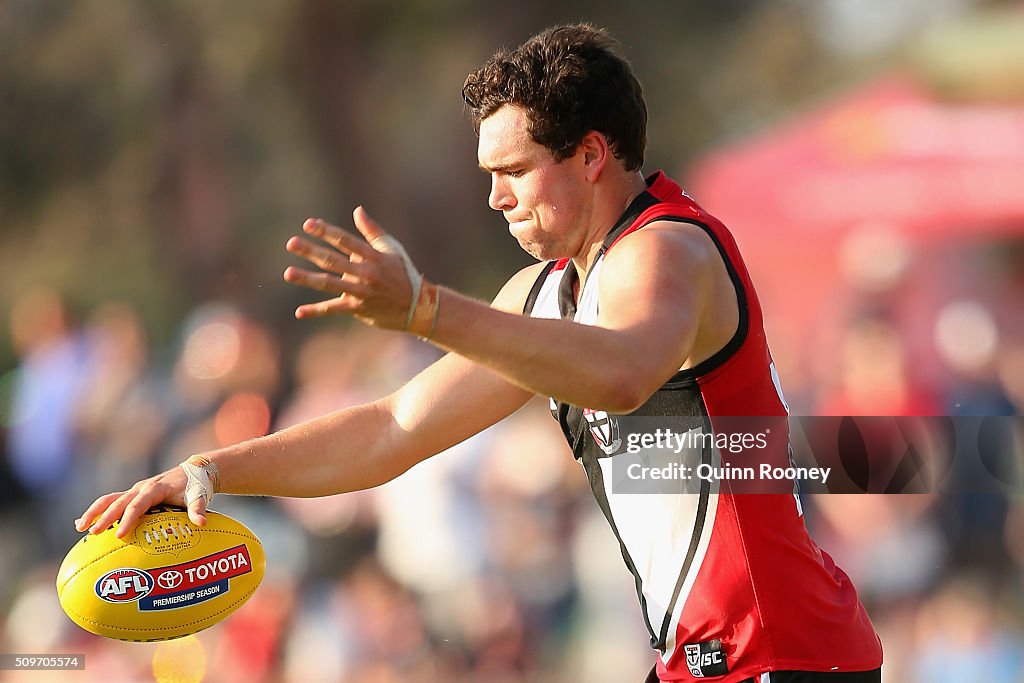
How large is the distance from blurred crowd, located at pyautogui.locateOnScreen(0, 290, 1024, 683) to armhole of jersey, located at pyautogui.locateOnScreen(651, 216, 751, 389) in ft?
11.5

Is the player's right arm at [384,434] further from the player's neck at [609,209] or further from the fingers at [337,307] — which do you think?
the fingers at [337,307]

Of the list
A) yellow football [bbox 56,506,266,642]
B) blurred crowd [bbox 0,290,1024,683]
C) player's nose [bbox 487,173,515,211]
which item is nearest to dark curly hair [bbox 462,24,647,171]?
player's nose [bbox 487,173,515,211]

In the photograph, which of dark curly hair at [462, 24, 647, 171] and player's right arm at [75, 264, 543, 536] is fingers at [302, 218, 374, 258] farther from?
player's right arm at [75, 264, 543, 536]

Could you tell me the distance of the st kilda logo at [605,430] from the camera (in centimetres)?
297

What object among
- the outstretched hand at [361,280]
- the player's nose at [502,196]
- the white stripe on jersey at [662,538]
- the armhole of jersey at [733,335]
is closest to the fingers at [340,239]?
the outstretched hand at [361,280]

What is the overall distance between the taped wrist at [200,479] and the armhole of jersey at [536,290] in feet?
3.05

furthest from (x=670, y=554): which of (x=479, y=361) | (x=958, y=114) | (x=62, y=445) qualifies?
(x=62, y=445)

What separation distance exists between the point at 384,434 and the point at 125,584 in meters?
0.79

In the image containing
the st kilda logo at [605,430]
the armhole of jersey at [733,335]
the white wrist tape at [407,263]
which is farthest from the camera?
the st kilda logo at [605,430]

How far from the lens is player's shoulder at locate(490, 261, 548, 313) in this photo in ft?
11.1

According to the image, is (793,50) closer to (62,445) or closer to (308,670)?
(308,670)

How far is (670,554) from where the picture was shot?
2896 millimetres

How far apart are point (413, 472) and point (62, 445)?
2.15 metres

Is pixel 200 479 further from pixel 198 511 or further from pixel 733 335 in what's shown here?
pixel 733 335
